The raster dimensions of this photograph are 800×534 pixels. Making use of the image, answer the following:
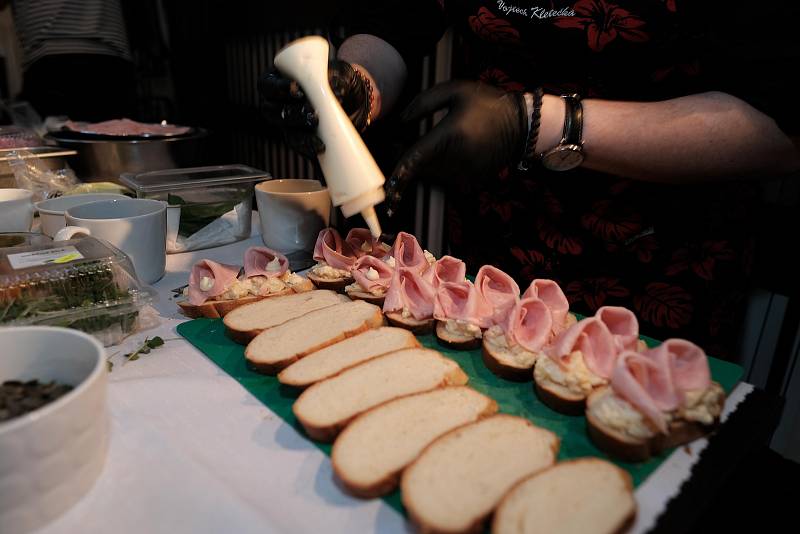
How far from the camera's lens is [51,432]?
2.88 ft

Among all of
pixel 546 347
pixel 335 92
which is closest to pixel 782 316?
pixel 546 347

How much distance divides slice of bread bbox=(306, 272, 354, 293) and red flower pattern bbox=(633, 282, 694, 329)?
1.09 meters

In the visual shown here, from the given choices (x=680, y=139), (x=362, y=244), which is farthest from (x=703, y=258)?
(x=362, y=244)

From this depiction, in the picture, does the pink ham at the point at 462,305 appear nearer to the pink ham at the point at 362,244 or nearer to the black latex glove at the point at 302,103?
the pink ham at the point at 362,244

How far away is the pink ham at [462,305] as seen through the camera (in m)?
1.58

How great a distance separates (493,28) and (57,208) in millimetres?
1814

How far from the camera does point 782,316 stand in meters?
2.64

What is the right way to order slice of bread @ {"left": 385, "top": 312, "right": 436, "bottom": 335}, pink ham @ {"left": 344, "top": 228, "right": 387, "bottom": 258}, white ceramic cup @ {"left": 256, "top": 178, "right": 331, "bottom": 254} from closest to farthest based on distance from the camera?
slice of bread @ {"left": 385, "top": 312, "right": 436, "bottom": 335} < pink ham @ {"left": 344, "top": 228, "right": 387, "bottom": 258} < white ceramic cup @ {"left": 256, "top": 178, "right": 331, "bottom": 254}

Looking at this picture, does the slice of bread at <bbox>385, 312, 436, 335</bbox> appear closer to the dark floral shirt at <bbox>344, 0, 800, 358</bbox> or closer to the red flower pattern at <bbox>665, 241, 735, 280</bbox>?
the dark floral shirt at <bbox>344, 0, 800, 358</bbox>

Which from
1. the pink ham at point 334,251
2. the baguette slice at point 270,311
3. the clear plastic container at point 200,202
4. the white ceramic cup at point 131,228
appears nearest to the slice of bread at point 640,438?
the baguette slice at point 270,311

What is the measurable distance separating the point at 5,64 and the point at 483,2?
7.81 m

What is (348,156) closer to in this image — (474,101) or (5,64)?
(474,101)

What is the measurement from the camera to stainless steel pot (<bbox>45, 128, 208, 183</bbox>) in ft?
9.12

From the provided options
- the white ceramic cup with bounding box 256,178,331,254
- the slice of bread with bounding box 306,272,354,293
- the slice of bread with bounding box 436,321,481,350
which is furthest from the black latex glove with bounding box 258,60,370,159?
the slice of bread with bounding box 436,321,481,350
